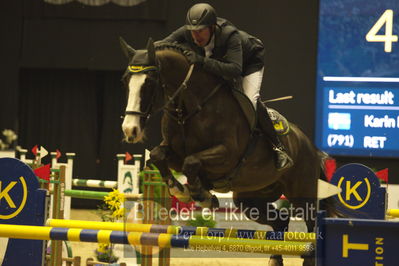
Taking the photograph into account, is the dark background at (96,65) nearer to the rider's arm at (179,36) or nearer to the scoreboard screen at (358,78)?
the scoreboard screen at (358,78)

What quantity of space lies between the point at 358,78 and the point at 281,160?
4462 mm

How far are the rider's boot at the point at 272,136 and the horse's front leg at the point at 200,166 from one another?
0.51m

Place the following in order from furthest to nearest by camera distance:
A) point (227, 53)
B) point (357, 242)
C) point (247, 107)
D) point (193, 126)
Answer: point (247, 107) → point (227, 53) → point (193, 126) → point (357, 242)

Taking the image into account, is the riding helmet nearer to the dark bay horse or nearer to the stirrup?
the dark bay horse

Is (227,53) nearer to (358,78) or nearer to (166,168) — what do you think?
(166,168)

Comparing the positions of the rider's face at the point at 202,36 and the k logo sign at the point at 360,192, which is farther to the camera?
the rider's face at the point at 202,36

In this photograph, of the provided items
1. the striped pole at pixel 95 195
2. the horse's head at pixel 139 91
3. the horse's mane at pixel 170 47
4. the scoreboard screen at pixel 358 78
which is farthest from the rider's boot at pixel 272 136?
the scoreboard screen at pixel 358 78

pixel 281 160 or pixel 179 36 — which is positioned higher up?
pixel 179 36

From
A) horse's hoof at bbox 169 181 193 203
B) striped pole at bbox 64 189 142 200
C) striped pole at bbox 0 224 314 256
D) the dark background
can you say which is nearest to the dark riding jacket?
horse's hoof at bbox 169 181 193 203

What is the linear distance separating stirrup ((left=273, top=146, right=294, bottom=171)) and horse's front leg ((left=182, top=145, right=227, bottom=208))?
541mm

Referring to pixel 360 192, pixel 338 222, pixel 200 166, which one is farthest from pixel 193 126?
pixel 338 222

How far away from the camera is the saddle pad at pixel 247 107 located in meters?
4.21

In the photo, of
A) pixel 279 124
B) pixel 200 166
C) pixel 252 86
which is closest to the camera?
pixel 200 166

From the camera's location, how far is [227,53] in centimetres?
412
